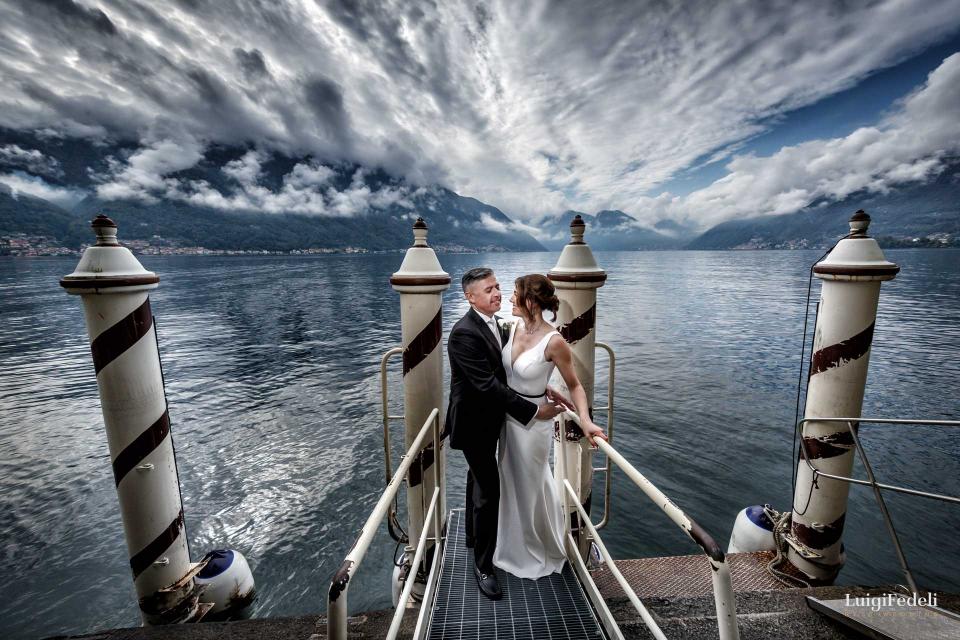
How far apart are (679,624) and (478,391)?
2695 mm

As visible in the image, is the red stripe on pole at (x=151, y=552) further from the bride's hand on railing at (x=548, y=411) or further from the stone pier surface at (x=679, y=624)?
the bride's hand on railing at (x=548, y=411)

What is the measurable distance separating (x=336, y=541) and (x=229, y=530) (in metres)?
2.52

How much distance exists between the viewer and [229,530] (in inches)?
358

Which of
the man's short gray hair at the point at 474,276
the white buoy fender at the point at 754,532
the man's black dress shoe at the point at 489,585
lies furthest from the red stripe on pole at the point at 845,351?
the man's black dress shoe at the point at 489,585

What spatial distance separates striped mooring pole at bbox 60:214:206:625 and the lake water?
3.66m

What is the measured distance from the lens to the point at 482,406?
3432mm

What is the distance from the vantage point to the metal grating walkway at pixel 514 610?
3.25m

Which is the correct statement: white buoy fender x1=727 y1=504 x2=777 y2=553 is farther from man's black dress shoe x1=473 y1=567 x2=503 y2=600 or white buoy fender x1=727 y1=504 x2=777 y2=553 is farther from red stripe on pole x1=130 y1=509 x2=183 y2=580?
red stripe on pole x1=130 y1=509 x2=183 y2=580

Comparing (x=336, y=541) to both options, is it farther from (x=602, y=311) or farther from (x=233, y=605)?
(x=602, y=311)

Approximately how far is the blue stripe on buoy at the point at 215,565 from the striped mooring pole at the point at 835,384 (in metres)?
7.52

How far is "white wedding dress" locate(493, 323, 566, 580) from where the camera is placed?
136 inches

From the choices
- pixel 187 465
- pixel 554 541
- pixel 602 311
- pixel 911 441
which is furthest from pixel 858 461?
pixel 602 311

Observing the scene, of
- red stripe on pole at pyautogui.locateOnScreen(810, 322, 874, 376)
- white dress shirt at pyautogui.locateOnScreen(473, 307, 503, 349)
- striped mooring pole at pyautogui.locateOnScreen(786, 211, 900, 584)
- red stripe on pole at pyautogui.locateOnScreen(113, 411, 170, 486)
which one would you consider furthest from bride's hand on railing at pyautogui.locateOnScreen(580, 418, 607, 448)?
red stripe on pole at pyautogui.locateOnScreen(113, 411, 170, 486)

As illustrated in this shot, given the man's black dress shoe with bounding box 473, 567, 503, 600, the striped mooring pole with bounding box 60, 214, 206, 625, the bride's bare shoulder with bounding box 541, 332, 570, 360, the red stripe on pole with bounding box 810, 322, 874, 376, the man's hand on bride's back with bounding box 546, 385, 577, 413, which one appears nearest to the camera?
the bride's bare shoulder with bounding box 541, 332, 570, 360
